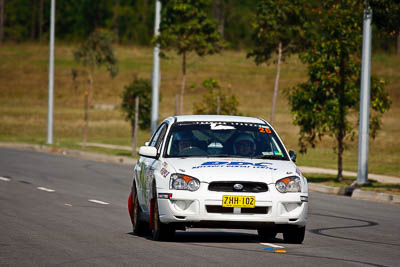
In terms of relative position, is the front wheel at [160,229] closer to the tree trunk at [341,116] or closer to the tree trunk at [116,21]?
the tree trunk at [341,116]

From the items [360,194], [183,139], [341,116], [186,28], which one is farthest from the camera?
[186,28]

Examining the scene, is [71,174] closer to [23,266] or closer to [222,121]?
[222,121]

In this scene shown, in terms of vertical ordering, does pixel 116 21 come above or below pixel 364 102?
above

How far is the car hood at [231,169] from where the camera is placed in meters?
11.0

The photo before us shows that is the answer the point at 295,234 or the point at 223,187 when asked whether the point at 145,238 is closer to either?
the point at 223,187

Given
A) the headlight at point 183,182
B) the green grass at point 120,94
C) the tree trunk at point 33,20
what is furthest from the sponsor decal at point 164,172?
the tree trunk at point 33,20

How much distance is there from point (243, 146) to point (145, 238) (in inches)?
70.2

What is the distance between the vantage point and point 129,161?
3384 cm

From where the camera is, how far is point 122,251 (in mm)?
10648

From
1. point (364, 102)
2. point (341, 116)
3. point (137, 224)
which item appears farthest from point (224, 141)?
point (341, 116)

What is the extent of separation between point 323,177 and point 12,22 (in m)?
108

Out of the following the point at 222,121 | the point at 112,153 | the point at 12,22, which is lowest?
the point at 112,153

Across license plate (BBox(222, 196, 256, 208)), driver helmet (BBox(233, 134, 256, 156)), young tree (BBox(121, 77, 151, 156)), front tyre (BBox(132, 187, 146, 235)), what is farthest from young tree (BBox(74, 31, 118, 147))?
license plate (BBox(222, 196, 256, 208))

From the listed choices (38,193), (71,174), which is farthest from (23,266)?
(71,174)
